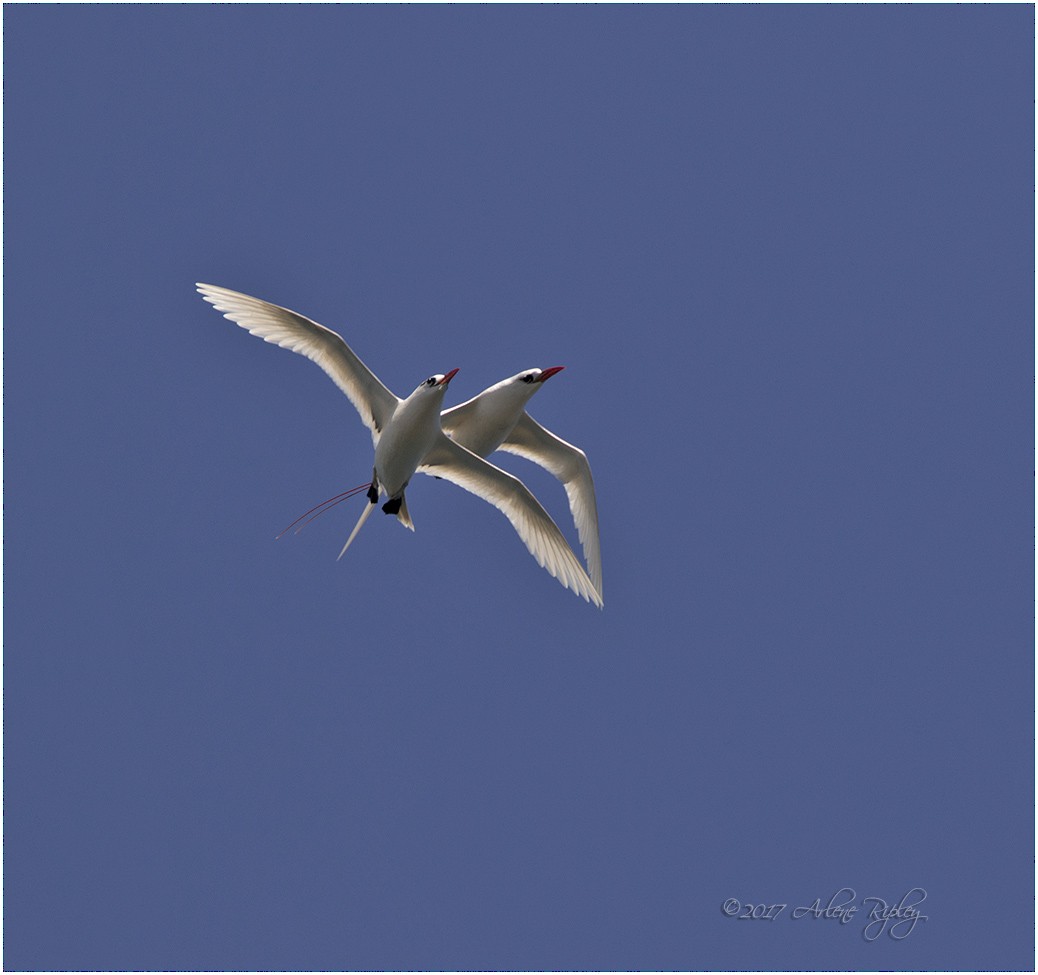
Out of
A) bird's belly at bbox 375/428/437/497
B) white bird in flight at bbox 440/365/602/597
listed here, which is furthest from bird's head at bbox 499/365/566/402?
bird's belly at bbox 375/428/437/497

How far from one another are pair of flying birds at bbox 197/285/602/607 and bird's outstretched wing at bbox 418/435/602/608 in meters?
0.01

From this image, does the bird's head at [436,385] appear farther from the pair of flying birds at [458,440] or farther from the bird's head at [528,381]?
the bird's head at [528,381]

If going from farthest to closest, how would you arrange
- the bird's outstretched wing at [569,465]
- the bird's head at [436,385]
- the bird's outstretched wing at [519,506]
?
the bird's outstretched wing at [569,465]
the bird's outstretched wing at [519,506]
the bird's head at [436,385]

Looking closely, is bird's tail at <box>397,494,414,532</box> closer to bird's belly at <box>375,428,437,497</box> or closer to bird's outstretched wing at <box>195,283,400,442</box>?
bird's belly at <box>375,428,437,497</box>

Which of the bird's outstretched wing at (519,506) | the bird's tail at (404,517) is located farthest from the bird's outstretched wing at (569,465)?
the bird's tail at (404,517)

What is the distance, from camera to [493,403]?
26.7 metres

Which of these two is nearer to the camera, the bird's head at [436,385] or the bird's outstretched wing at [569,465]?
the bird's head at [436,385]

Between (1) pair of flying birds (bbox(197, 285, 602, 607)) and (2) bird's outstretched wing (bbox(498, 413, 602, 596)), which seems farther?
(2) bird's outstretched wing (bbox(498, 413, 602, 596))

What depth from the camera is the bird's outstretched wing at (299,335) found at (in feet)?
80.8

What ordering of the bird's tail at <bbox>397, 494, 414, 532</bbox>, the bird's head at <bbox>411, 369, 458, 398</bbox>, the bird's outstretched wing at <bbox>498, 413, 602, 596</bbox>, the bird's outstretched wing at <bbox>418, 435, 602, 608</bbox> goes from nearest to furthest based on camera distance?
the bird's head at <bbox>411, 369, 458, 398</bbox>, the bird's outstretched wing at <bbox>418, 435, 602, 608</bbox>, the bird's tail at <bbox>397, 494, 414, 532</bbox>, the bird's outstretched wing at <bbox>498, 413, 602, 596</bbox>

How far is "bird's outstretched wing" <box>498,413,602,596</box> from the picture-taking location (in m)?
28.3

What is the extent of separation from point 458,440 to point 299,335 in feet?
11.1

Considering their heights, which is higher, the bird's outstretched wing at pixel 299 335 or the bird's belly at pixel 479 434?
the bird's belly at pixel 479 434

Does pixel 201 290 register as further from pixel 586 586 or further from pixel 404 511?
pixel 586 586
